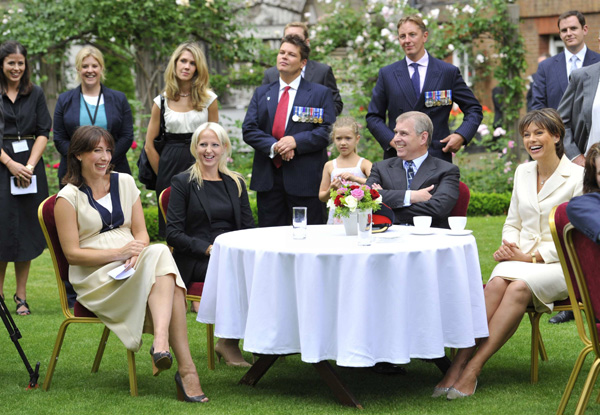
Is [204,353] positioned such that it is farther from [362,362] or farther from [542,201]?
[542,201]

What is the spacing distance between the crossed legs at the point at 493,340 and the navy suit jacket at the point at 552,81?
2824 millimetres

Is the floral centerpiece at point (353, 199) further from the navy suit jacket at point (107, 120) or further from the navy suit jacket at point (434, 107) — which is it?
the navy suit jacket at point (107, 120)

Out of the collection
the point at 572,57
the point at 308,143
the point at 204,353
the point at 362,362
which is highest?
the point at 572,57

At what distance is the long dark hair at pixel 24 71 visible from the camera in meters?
6.54

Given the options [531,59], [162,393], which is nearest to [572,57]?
[162,393]

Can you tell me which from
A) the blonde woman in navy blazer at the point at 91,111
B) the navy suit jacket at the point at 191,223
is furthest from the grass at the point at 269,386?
the blonde woman in navy blazer at the point at 91,111

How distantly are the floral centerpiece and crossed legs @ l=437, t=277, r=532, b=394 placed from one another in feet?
2.68

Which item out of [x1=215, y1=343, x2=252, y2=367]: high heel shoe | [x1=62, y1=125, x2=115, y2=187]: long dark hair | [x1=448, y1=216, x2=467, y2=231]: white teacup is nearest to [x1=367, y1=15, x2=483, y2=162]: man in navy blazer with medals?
[x1=448, y1=216, x2=467, y2=231]: white teacup

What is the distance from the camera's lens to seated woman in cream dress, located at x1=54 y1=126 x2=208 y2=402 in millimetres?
4441

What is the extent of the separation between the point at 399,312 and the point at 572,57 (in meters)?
3.66

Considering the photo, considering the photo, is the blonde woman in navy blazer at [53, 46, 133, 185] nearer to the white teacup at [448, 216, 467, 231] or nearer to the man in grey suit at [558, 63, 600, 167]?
the white teacup at [448, 216, 467, 231]

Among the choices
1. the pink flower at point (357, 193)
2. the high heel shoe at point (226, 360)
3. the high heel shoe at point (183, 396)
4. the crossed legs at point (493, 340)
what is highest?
the pink flower at point (357, 193)

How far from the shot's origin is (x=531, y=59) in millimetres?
17500

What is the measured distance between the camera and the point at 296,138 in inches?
244
